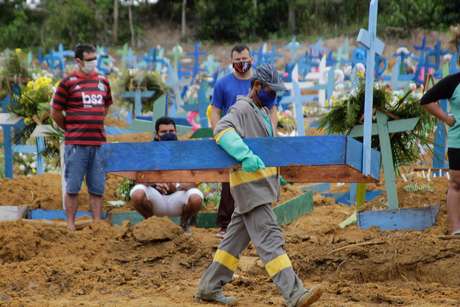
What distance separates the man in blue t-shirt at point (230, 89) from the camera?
7.80m

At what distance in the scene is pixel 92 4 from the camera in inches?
1956

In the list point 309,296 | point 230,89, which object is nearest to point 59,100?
point 230,89

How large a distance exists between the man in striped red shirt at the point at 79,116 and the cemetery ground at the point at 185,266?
0.50 metres

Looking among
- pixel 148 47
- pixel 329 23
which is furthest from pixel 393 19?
pixel 148 47

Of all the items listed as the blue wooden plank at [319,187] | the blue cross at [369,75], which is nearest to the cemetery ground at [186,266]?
the blue cross at [369,75]

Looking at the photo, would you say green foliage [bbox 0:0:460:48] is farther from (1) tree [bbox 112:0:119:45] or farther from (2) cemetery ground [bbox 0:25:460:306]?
(2) cemetery ground [bbox 0:25:460:306]

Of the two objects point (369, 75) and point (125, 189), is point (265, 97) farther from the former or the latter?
point (125, 189)

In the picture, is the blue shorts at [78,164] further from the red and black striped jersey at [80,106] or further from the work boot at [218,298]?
the work boot at [218,298]

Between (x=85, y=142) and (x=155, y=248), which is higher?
(x=85, y=142)

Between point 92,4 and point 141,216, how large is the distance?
4236cm

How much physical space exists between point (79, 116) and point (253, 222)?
→ 3.12 metres

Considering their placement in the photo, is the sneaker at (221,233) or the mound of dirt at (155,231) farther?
the sneaker at (221,233)

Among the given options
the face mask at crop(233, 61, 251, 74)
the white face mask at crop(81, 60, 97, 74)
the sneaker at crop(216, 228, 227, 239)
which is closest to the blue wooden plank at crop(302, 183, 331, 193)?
the sneaker at crop(216, 228, 227, 239)

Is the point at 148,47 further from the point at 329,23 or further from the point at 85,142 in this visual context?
the point at 85,142
